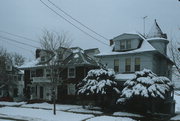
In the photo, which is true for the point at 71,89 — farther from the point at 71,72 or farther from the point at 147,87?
the point at 147,87

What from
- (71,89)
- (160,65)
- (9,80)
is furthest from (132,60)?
(9,80)

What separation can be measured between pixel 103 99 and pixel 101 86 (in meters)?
3.04

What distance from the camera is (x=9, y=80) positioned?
43188 mm

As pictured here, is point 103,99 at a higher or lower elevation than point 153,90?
lower

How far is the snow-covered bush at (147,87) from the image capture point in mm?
19336

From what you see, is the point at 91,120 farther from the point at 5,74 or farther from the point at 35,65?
the point at 5,74

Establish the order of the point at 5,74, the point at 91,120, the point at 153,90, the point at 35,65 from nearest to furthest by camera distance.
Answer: the point at 91,120 → the point at 153,90 → the point at 35,65 → the point at 5,74

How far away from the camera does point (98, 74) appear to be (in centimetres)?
2394

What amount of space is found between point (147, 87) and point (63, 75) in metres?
15.5

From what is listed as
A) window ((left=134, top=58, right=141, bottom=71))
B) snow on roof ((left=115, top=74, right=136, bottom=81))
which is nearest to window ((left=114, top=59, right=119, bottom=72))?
snow on roof ((left=115, top=74, right=136, bottom=81))

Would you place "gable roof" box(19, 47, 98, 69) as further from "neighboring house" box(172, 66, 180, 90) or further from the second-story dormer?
"neighboring house" box(172, 66, 180, 90)

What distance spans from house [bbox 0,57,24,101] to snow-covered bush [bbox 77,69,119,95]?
66.3 ft

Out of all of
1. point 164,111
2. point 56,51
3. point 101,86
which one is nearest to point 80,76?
point 56,51

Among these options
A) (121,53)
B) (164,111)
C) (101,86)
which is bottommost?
(164,111)
